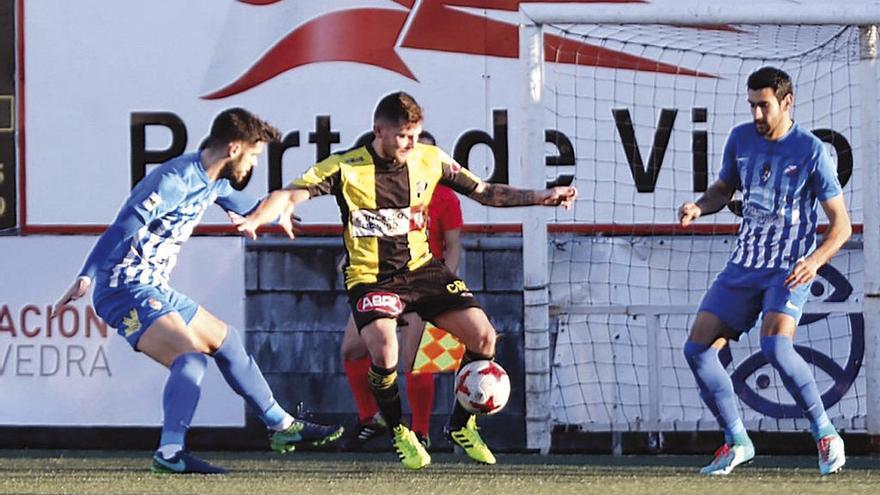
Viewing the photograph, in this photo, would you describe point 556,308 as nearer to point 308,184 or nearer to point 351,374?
point 351,374

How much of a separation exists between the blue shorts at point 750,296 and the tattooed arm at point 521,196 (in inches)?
30.1

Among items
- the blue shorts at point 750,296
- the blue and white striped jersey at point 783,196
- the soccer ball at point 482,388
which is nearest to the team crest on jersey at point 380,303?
the soccer ball at point 482,388

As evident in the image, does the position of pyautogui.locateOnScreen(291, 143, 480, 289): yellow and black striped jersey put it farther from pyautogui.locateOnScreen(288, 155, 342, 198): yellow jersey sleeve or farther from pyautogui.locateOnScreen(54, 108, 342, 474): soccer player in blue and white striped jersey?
pyautogui.locateOnScreen(54, 108, 342, 474): soccer player in blue and white striped jersey

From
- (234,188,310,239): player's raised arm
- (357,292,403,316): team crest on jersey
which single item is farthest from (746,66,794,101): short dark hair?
(234,188,310,239): player's raised arm

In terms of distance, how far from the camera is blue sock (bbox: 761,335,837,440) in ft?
26.7

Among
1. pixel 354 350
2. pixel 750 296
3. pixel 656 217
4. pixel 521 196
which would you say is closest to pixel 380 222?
pixel 521 196

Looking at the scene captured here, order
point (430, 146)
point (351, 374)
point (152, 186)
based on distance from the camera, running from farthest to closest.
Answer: point (351, 374)
point (430, 146)
point (152, 186)

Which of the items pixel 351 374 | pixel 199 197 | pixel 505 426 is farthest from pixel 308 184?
pixel 505 426

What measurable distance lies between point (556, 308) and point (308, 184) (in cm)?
199

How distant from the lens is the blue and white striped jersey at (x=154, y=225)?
320 inches

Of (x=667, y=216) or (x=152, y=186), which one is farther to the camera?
(x=667, y=216)

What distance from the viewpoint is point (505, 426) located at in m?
10.0

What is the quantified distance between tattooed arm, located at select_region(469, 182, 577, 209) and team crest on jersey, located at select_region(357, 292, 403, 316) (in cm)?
62

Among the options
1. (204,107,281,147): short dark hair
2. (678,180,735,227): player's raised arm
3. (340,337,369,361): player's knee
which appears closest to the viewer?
(204,107,281,147): short dark hair
